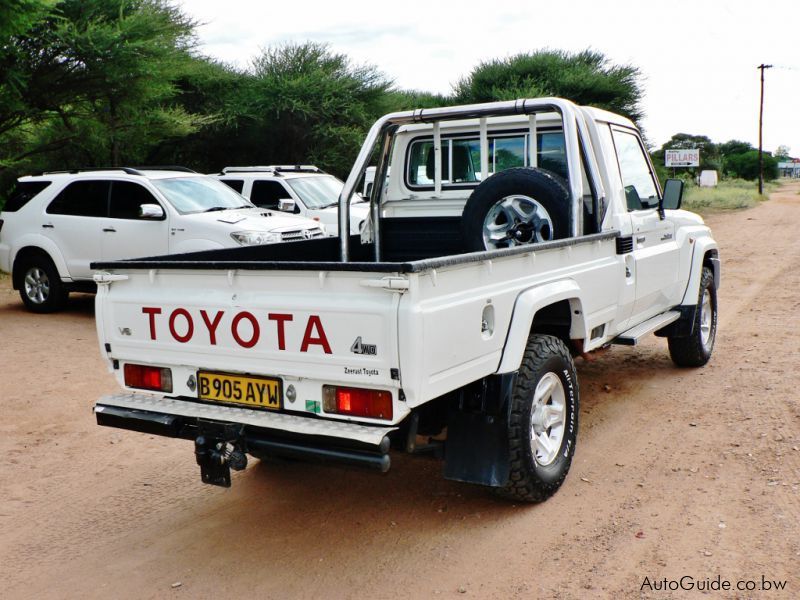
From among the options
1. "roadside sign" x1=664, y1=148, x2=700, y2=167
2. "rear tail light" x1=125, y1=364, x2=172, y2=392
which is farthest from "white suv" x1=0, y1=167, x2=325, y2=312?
"roadside sign" x1=664, y1=148, x2=700, y2=167

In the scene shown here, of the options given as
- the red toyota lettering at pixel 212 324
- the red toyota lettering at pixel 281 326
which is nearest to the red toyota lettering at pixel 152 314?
the red toyota lettering at pixel 212 324

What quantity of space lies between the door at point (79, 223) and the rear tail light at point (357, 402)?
23.6 ft

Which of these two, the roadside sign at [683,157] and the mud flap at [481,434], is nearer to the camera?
the mud flap at [481,434]

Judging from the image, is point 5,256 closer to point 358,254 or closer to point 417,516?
point 358,254

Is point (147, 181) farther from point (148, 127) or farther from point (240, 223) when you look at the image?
point (148, 127)

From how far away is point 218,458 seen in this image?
387 cm

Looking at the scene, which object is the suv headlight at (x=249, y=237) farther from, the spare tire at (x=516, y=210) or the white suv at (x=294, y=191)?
the spare tire at (x=516, y=210)

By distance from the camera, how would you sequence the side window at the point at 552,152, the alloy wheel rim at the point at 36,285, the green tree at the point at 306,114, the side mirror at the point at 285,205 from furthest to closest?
1. the green tree at the point at 306,114
2. the side mirror at the point at 285,205
3. the alloy wheel rim at the point at 36,285
4. the side window at the point at 552,152

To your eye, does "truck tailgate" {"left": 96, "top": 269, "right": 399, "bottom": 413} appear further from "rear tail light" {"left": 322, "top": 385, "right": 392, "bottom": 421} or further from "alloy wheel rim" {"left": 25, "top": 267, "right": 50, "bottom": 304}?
"alloy wheel rim" {"left": 25, "top": 267, "right": 50, "bottom": 304}

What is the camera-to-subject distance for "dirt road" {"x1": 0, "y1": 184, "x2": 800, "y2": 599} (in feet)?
12.0

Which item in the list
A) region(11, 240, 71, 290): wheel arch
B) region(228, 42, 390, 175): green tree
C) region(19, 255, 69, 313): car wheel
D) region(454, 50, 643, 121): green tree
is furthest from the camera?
region(454, 50, 643, 121): green tree

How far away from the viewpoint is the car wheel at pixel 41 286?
407 inches

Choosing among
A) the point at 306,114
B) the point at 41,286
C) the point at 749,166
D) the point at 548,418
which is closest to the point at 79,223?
the point at 41,286

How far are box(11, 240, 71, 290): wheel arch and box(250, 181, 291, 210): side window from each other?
3.31m
